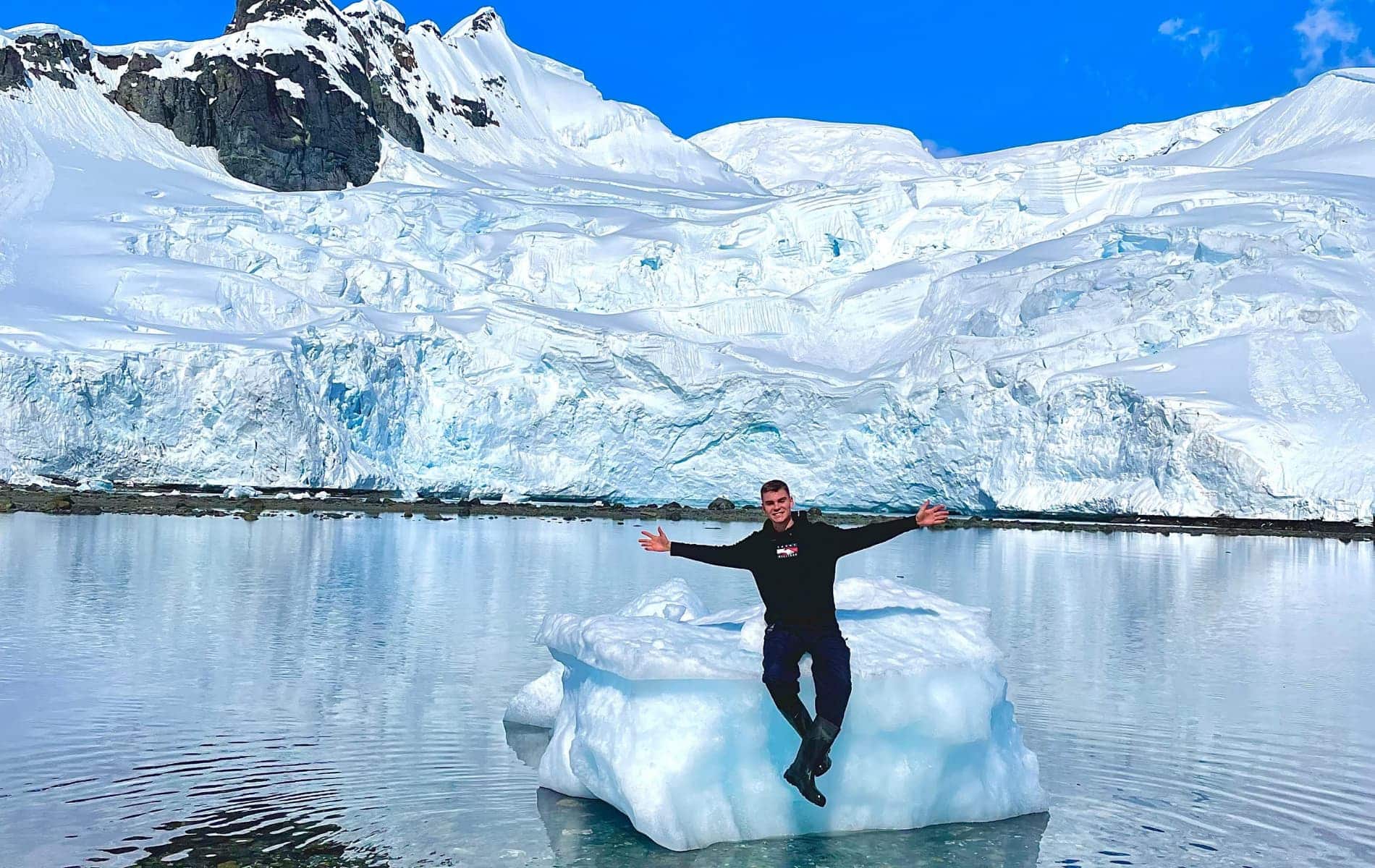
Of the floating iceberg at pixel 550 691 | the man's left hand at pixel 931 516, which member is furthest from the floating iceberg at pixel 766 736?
the floating iceberg at pixel 550 691

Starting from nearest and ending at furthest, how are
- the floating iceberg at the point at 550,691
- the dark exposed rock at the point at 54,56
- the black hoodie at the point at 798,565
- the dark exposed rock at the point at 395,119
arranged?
1. the black hoodie at the point at 798,565
2. the floating iceberg at the point at 550,691
3. the dark exposed rock at the point at 54,56
4. the dark exposed rock at the point at 395,119

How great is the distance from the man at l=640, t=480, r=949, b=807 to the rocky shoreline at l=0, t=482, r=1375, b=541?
25464mm

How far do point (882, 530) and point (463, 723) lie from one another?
3.39 m

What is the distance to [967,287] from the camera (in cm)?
4075

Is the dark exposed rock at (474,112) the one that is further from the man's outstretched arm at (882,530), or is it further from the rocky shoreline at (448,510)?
the man's outstretched arm at (882,530)

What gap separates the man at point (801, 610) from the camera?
5016mm

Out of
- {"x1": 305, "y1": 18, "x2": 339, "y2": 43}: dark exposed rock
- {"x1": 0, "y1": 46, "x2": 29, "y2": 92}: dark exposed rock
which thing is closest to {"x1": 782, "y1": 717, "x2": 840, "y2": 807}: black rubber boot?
{"x1": 0, "y1": 46, "x2": 29, "y2": 92}: dark exposed rock

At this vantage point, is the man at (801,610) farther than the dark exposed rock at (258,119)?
No

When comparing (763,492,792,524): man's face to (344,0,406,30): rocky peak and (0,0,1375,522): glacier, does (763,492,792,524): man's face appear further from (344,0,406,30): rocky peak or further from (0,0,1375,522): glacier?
(344,0,406,30): rocky peak

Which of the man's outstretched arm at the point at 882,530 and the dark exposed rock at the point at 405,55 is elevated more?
the dark exposed rock at the point at 405,55

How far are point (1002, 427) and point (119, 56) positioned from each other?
42837mm

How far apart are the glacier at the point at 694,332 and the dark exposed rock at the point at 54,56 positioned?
0.11 m

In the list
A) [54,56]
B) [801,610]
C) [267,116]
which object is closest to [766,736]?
[801,610]

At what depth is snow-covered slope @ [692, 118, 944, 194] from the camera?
76.1 meters
